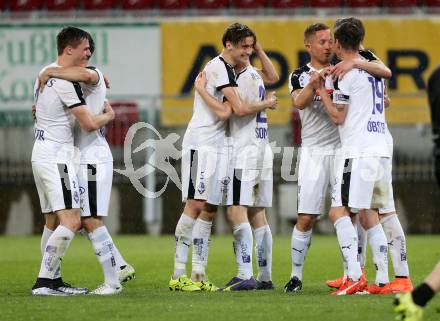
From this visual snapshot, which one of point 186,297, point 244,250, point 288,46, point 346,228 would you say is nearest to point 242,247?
point 244,250

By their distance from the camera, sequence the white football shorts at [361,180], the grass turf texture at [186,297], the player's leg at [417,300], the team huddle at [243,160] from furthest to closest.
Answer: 1. the team huddle at [243,160]
2. the white football shorts at [361,180]
3. the grass turf texture at [186,297]
4. the player's leg at [417,300]

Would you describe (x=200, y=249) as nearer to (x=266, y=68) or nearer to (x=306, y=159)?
(x=306, y=159)

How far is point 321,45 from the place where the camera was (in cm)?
912

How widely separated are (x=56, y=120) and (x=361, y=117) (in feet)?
7.99

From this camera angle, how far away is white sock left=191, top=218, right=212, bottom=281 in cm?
948

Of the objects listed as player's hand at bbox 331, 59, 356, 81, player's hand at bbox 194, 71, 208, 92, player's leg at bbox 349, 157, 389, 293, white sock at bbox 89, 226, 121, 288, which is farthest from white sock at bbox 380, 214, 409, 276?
white sock at bbox 89, 226, 121, 288

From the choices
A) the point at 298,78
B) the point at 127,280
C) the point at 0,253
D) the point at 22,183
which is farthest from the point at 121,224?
the point at 298,78

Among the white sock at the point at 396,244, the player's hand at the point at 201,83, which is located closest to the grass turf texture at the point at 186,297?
the white sock at the point at 396,244

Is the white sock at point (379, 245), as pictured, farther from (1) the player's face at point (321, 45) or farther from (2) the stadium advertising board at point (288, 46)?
(2) the stadium advertising board at point (288, 46)

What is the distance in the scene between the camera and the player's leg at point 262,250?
945 cm

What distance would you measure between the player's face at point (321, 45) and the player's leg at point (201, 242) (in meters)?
1.59

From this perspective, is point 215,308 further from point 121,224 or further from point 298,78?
point 121,224

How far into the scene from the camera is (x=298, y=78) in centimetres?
910

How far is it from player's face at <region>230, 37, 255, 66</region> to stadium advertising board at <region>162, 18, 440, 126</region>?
8.57 meters
